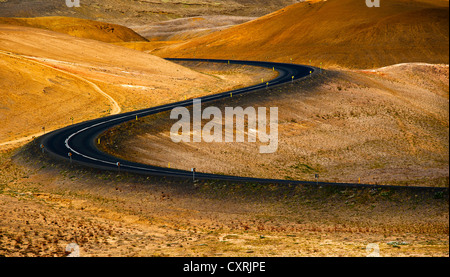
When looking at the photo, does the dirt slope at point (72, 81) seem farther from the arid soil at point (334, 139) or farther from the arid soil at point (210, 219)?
the arid soil at point (210, 219)

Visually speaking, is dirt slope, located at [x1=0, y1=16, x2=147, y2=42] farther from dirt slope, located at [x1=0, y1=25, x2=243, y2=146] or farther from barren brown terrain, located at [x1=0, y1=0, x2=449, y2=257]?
dirt slope, located at [x1=0, y1=25, x2=243, y2=146]

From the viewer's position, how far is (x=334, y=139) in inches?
2221

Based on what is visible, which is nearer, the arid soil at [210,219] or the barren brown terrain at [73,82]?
the arid soil at [210,219]

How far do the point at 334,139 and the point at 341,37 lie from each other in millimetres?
67378

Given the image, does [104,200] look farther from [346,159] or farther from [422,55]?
[422,55]

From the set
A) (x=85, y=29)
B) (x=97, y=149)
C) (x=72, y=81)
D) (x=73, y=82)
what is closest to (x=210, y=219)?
(x=97, y=149)

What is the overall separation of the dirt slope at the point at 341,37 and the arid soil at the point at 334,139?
28708mm

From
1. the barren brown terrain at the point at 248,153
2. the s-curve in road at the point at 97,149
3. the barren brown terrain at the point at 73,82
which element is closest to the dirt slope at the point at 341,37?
the barren brown terrain at the point at 248,153

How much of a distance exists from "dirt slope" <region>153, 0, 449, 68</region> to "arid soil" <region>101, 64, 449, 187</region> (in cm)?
2871

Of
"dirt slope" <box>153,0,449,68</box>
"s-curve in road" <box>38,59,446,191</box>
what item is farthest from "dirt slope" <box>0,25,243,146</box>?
"dirt slope" <box>153,0,449,68</box>

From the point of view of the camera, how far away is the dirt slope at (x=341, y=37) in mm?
107188
